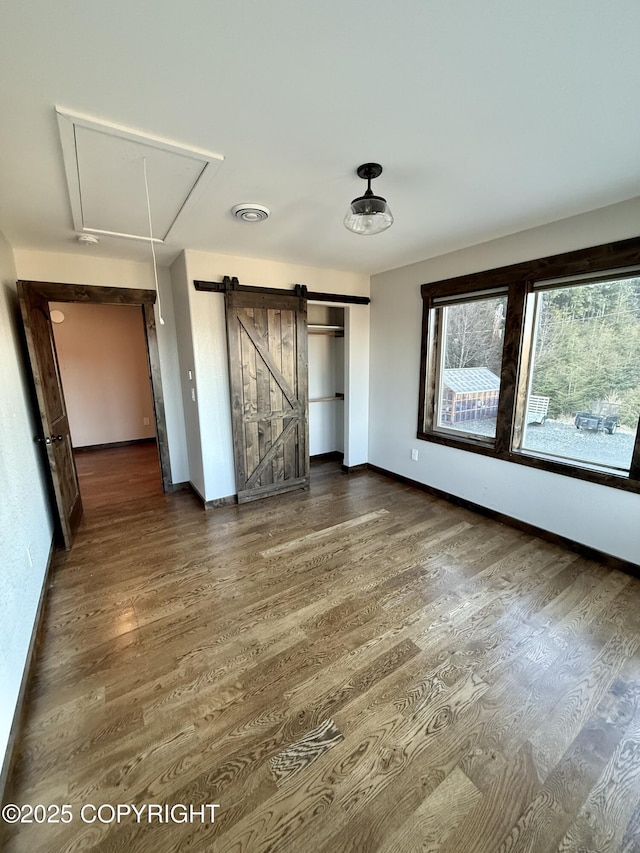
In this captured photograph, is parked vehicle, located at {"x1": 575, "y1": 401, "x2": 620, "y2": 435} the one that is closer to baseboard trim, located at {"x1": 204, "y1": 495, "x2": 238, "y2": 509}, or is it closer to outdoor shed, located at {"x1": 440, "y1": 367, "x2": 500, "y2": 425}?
outdoor shed, located at {"x1": 440, "y1": 367, "x2": 500, "y2": 425}

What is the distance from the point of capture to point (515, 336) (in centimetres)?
292

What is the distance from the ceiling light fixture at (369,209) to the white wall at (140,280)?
268cm

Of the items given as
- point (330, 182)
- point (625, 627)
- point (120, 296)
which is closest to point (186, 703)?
point (625, 627)

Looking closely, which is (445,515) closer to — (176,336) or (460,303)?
(460,303)

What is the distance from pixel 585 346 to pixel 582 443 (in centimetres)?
75

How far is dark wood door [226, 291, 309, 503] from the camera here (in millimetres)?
3496

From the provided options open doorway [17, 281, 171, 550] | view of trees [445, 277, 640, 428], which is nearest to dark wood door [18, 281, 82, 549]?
open doorway [17, 281, 171, 550]

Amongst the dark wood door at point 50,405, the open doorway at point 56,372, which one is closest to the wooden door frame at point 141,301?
the open doorway at point 56,372

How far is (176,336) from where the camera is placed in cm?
388

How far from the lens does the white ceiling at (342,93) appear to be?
103 cm

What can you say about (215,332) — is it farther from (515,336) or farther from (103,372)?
(103,372)

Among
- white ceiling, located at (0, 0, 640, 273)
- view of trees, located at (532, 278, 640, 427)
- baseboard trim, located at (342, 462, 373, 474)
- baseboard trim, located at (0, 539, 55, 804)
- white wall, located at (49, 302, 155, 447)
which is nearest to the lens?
white ceiling, located at (0, 0, 640, 273)

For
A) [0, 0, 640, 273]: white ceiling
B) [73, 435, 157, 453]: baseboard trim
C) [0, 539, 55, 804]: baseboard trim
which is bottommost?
[0, 539, 55, 804]: baseboard trim

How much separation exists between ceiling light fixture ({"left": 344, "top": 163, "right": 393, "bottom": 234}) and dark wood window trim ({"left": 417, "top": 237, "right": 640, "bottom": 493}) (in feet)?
5.25
